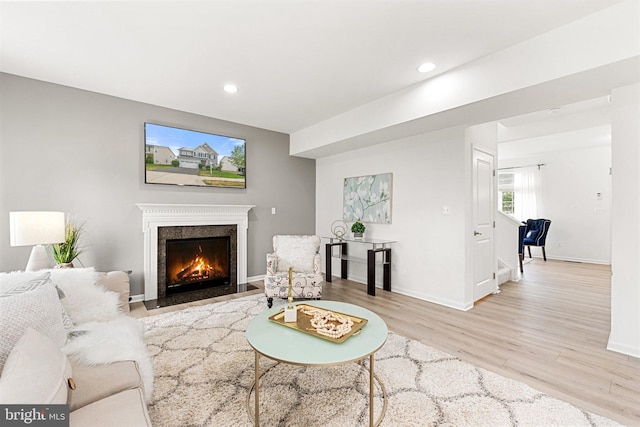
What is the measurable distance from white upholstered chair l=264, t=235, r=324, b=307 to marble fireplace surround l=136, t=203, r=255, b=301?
0.90m

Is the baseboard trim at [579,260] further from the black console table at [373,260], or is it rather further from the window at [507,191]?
the black console table at [373,260]

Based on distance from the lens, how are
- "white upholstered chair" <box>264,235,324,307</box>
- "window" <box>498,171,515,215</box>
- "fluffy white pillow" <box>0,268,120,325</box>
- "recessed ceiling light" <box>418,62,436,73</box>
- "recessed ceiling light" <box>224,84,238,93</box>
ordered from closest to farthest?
"fluffy white pillow" <box>0,268,120,325</box> < "recessed ceiling light" <box>418,62,436,73</box> < "recessed ceiling light" <box>224,84,238,93</box> < "white upholstered chair" <box>264,235,324,307</box> < "window" <box>498,171,515,215</box>

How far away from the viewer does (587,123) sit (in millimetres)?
4703

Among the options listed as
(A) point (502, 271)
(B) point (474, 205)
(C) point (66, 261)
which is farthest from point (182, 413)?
(A) point (502, 271)

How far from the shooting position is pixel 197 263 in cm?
416

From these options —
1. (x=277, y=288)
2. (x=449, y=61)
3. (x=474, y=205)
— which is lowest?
(x=277, y=288)

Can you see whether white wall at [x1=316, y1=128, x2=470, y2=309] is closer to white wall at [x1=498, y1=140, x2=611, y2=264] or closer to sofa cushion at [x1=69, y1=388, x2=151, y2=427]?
sofa cushion at [x1=69, y1=388, x2=151, y2=427]

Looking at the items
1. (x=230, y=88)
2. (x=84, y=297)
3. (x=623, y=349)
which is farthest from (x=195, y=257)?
(x=623, y=349)

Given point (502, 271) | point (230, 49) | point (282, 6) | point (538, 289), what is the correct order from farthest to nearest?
point (502, 271) → point (538, 289) → point (230, 49) → point (282, 6)

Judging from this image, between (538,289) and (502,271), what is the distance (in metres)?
0.51

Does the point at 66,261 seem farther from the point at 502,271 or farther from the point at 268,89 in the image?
the point at 502,271

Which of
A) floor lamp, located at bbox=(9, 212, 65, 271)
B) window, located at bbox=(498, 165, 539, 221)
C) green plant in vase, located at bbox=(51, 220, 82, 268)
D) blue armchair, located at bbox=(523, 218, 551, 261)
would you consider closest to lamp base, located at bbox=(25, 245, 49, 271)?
floor lamp, located at bbox=(9, 212, 65, 271)

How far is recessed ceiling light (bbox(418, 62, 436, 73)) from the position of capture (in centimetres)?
262

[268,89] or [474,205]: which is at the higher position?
[268,89]
